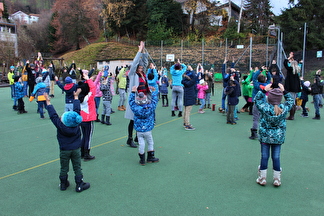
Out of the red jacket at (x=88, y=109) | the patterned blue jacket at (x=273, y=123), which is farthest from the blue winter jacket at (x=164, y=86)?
the patterned blue jacket at (x=273, y=123)

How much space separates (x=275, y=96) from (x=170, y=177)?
2340mm

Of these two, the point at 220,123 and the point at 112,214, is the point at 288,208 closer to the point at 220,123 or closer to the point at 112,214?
the point at 112,214

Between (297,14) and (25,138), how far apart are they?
33.0 metres

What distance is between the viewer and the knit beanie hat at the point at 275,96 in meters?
4.23

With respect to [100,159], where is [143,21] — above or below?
above

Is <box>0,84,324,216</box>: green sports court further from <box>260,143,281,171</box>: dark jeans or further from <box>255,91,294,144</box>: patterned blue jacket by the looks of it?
<box>255,91,294,144</box>: patterned blue jacket

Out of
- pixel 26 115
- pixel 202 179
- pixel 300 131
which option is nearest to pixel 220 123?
pixel 300 131

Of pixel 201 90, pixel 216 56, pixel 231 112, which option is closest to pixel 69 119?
pixel 231 112

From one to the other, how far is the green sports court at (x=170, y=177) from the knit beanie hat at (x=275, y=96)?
1.48 metres

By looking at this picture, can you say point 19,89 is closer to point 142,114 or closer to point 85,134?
point 85,134

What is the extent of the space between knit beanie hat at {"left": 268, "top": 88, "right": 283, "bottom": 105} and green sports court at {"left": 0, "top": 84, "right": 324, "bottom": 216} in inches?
58.4

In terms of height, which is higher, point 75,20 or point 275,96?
point 75,20

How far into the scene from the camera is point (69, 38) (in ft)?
179

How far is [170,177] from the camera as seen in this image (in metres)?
4.85
